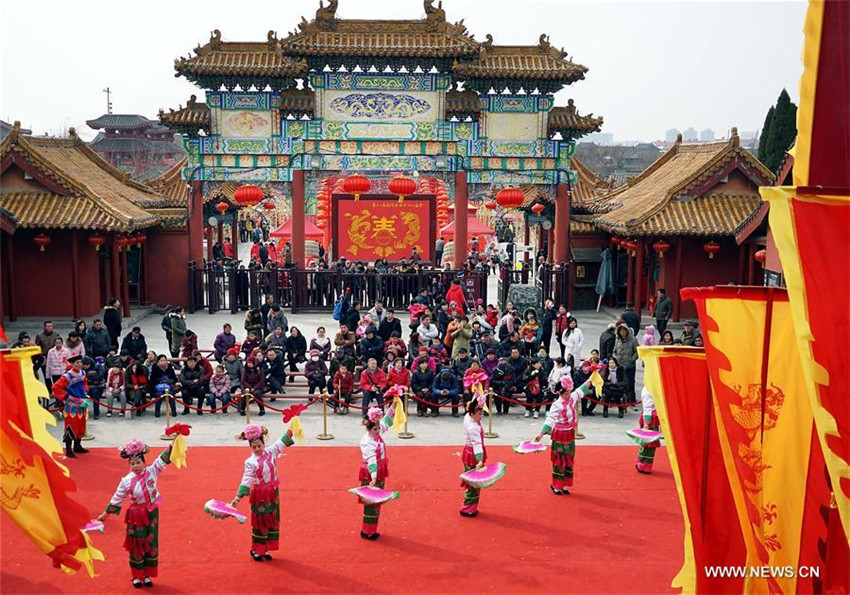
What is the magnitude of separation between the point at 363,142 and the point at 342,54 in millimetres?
2393

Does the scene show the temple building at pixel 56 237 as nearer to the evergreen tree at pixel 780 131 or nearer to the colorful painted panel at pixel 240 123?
the colorful painted panel at pixel 240 123

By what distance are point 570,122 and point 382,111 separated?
5.22m

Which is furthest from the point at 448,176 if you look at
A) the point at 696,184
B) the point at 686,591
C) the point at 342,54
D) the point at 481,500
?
the point at 686,591

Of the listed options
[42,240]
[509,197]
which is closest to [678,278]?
[509,197]

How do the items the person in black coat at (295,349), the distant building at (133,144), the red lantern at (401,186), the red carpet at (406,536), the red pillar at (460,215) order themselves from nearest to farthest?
the red carpet at (406,536) < the person in black coat at (295,349) < the red lantern at (401,186) < the red pillar at (460,215) < the distant building at (133,144)

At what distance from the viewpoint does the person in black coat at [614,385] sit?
599 inches

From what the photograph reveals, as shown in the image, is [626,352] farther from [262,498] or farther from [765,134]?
[765,134]

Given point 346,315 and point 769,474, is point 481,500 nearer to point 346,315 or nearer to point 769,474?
point 769,474

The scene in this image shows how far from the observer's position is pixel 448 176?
27.2 meters

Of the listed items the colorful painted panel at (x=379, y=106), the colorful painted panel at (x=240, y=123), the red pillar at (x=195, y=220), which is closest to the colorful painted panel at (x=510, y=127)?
the colorful painted panel at (x=379, y=106)

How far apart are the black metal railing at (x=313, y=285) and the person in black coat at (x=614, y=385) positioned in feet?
31.0

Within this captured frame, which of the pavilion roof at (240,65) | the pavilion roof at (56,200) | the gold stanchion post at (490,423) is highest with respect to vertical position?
the pavilion roof at (240,65)

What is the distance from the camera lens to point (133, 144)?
2820 inches

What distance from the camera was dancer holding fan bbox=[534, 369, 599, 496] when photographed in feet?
37.5
